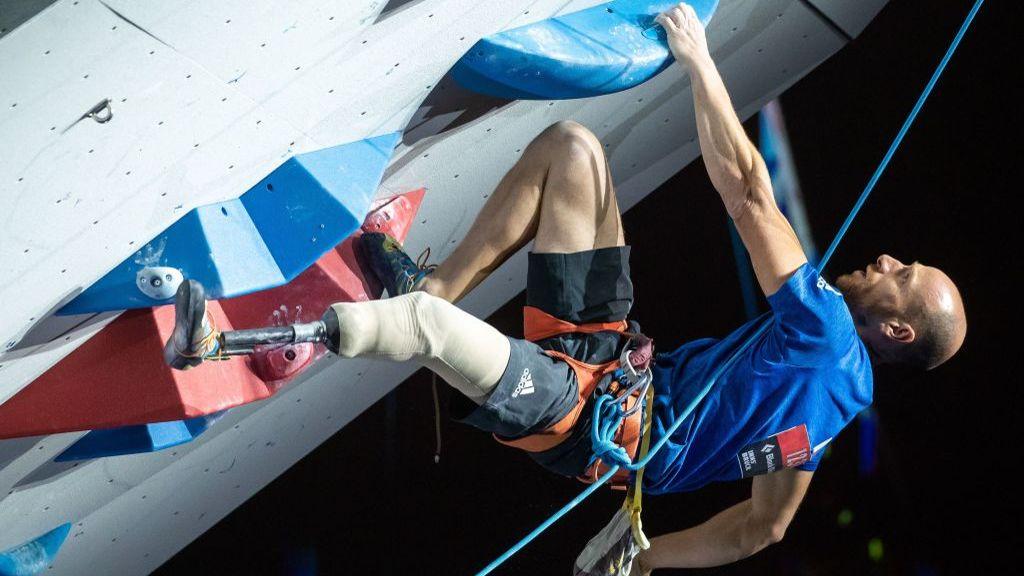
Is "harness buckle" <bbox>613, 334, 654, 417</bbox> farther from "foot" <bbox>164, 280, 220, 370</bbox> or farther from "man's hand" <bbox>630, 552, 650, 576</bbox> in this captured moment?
"foot" <bbox>164, 280, 220, 370</bbox>

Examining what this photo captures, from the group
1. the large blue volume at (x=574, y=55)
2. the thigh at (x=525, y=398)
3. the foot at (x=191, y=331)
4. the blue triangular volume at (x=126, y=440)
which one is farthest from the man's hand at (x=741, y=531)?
the foot at (x=191, y=331)

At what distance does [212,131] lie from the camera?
6.16 feet

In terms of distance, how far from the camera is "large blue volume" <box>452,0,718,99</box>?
7.12ft

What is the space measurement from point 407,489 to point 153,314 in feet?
4.64

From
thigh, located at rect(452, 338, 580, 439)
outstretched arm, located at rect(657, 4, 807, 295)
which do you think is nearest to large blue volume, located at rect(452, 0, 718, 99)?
outstretched arm, located at rect(657, 4, 807, 295)

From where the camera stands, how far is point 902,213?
119 inches

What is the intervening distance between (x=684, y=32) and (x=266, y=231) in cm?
79

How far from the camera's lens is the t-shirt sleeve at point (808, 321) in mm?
2008

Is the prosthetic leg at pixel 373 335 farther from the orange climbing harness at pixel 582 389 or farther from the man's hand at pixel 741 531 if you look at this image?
the man's hand at pixel 741 531

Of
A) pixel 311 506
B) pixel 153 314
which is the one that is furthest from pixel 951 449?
pixel 153 314

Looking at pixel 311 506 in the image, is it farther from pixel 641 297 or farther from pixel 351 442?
pixel 641 297

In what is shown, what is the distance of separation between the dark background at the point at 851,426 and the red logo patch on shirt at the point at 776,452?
930 mm

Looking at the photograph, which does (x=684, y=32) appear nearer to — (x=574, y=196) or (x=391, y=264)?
(x=574, y=196)

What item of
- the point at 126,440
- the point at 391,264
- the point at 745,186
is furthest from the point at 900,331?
the point at 126,440
